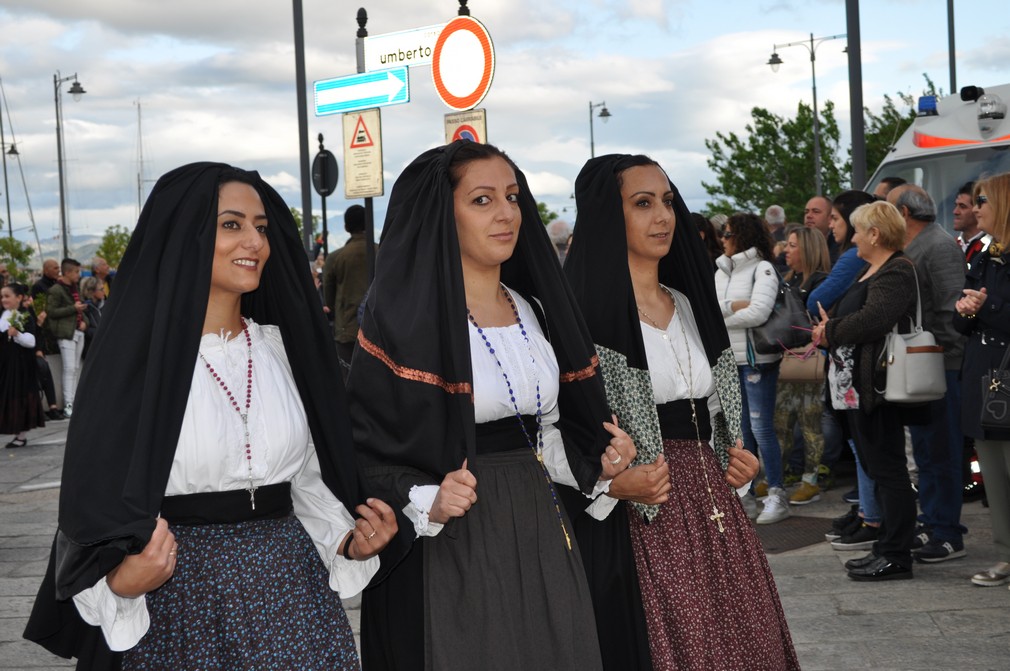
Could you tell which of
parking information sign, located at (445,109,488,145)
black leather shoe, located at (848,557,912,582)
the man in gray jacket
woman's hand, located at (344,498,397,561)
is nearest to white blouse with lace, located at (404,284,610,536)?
woman's hand, located at (344,498,397,561)

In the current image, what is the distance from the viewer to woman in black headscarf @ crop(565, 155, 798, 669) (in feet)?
12.9

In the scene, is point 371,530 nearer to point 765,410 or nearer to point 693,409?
point 693,409

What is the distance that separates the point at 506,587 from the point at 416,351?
73 centimetres

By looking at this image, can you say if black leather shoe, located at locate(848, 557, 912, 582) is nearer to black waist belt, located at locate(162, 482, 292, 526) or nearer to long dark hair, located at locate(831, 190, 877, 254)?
long dark hair, located at locate(831, 190, 877, 254)

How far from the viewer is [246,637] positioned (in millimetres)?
2857

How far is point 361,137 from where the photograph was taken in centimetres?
1005

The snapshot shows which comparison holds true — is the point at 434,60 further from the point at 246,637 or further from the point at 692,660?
the point at 246,637

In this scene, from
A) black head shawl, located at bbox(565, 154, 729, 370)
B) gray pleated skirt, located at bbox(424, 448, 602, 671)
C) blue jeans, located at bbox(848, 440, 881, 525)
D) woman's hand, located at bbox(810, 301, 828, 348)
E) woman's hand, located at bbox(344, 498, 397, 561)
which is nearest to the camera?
woman's hand, located at bbox(344, 498, 397, 561)

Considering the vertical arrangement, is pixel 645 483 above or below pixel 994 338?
below

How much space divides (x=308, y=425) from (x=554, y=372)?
83 cm

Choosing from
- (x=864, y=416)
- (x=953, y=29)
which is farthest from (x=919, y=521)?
(x=953, y=29)

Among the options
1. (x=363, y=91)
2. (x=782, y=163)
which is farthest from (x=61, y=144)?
(x=363, y=91)

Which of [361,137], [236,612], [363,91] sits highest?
[363,91]

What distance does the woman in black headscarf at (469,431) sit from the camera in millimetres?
3230
